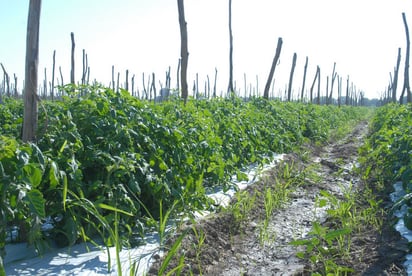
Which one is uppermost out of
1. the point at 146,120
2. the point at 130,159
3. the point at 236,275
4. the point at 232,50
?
the point at 232,50

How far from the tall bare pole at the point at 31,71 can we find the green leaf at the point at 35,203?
0.83m

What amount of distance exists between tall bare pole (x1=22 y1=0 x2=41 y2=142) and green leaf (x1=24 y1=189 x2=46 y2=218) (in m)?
0.83

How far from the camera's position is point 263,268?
3.13m

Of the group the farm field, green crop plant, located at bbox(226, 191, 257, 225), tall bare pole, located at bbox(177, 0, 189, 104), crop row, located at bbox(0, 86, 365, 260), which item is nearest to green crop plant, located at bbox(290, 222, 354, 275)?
the farm field

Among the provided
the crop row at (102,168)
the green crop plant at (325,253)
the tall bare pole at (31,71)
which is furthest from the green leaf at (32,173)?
the green crop plant at (325,253)

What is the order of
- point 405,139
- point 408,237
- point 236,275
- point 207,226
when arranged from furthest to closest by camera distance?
point 405,139, point 207,226, point 408,237, point 236,275

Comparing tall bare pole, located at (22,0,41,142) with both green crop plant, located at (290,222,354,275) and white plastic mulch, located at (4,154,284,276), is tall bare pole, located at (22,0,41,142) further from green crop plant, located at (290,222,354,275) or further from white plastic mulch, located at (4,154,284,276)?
green crop plant, located at (290,222,354,275)

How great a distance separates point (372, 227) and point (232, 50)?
11282 millimetres

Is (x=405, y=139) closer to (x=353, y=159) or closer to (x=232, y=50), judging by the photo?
(x=353, y=159)

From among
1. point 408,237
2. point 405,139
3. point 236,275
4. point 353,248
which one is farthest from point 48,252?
point 405,139

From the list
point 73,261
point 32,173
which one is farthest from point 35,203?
point 73,261

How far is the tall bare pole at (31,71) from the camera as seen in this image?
2.77 m

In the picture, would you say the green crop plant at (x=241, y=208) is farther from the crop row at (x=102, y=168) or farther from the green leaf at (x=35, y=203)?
the green leaf at (x=35, y=203)

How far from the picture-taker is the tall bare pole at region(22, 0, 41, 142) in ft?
9.09
